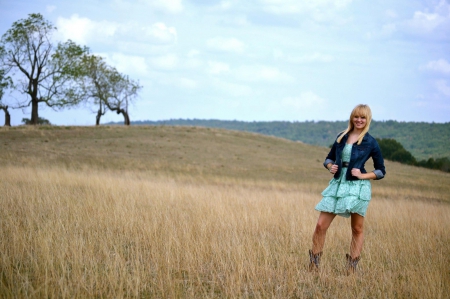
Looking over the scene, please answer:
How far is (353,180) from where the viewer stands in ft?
20.3

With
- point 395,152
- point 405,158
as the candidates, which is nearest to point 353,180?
point 405,158

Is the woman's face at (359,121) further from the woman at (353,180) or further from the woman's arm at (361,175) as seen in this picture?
the woman's arm at (361,175)

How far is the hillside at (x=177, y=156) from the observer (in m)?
25.1

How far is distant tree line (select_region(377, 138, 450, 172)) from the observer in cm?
4772

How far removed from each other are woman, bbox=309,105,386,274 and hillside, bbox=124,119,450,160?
53.2 metres

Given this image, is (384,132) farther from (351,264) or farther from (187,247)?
(187,247)

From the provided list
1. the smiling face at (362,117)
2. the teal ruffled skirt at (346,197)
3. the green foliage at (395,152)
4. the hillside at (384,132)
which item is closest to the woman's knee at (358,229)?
the teal ruffled skirt at (346,197)

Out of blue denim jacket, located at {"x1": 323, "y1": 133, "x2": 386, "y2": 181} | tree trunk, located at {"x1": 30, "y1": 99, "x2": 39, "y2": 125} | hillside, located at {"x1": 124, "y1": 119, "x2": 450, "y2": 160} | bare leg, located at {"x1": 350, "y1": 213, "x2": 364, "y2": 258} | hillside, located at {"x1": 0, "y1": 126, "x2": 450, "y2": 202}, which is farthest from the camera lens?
hillside, located at {"x1": 124, "y1": 119, "x2": 450, "y2": 160}

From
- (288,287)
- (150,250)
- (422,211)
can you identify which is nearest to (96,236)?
(150,250)

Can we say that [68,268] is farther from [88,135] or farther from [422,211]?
[88,135]

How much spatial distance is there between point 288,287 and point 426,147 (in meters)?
72.2

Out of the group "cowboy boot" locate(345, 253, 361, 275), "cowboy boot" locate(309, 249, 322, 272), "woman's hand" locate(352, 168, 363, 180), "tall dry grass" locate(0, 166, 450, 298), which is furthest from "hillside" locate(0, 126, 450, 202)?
"woman's hand" locate(352, 168, 363, 180)

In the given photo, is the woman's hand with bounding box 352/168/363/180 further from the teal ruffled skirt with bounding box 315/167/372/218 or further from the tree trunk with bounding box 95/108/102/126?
the tree trunk with bounding box 95/108/102/126

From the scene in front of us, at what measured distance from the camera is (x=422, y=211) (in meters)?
13.4
